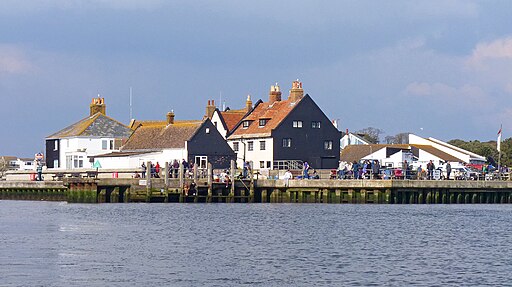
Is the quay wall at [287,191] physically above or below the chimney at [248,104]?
below

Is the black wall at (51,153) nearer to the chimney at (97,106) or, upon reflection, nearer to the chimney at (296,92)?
the chimney at (97,106)

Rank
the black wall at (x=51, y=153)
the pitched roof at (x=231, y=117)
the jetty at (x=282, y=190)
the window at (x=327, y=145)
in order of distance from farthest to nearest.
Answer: the pitched roof at (x=231, y=117)
the black wall at (x=51, y=153)
the window at (x=327, y=145)
the jetty at (x=282, y=190)

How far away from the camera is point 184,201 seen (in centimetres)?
7700

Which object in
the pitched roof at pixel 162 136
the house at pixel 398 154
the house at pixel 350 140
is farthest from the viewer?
the house at pixel 350 140

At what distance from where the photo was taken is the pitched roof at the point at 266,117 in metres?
115

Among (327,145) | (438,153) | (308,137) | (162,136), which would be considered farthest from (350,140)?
(162,136)

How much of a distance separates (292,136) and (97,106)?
2391cm

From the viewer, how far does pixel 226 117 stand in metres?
125

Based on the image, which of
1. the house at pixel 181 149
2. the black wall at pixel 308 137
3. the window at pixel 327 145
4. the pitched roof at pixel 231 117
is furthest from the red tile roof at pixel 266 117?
the house at pixel 181 149

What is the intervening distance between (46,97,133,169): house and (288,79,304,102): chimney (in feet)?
60.6

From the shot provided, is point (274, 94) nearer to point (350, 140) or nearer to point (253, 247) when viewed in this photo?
point (350, 140)

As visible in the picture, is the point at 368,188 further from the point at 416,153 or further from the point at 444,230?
the point at 416,153

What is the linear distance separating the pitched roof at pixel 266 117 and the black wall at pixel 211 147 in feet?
25.9

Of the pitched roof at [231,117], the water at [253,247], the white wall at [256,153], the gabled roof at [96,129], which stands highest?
the pitched roof at [231,117]
